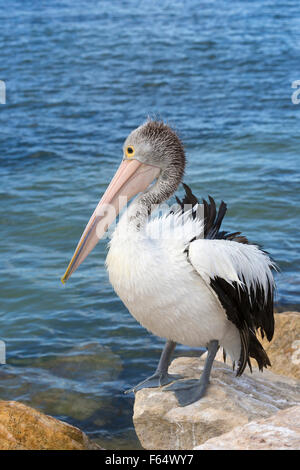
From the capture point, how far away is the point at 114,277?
13.7 ft

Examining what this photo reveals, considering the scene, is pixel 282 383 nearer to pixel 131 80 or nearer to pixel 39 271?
pixel 39 271

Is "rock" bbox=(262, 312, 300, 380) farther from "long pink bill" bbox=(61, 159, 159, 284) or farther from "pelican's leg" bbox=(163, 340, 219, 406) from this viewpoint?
"long pink bill" bbox=(61, 159, 159, 284)

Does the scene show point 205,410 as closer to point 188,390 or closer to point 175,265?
point 188,390

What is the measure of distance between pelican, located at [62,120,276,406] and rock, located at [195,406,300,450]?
0.97m

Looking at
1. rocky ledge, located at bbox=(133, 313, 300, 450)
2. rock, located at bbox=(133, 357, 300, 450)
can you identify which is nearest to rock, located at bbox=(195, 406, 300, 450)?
rocky ledge, located at bbox=(133, 313, 300, 450)

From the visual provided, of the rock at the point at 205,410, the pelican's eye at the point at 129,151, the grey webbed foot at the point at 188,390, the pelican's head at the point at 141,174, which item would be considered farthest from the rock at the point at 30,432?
the pelican's eye at the point at 129,151

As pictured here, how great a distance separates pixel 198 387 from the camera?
14.7 ft

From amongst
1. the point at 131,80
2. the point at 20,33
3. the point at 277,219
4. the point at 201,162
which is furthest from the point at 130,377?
the point at 20,33

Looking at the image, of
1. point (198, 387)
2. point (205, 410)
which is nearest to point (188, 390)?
point (198, 387)

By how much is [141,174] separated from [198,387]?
55.0 inches

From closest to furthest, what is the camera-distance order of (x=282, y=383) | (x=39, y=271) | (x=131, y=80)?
1. (x=282, y=383)
2. (x=39, y=271)
3. (x=131, y=80)

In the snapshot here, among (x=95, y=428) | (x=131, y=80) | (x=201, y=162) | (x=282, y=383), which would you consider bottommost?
(x=95, y=428)

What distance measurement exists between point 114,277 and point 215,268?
596 mm

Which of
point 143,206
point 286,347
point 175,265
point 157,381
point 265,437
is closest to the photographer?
point 265,437
